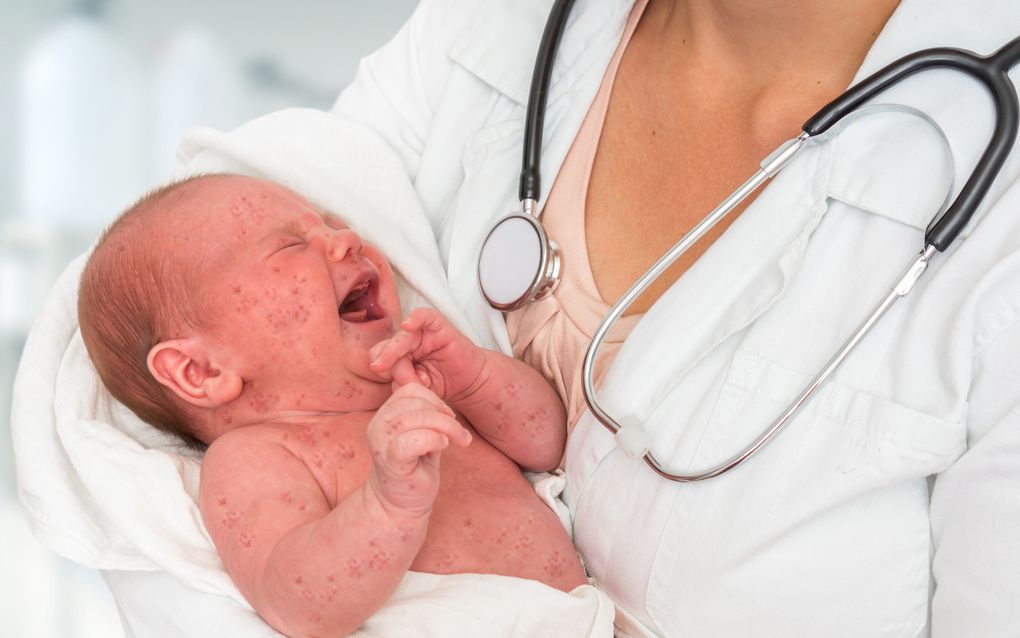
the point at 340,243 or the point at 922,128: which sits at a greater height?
the point at 922,128

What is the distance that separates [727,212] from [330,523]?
499mm

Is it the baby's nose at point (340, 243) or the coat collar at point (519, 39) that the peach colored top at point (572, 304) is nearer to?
the coat collar at point (519, 39)

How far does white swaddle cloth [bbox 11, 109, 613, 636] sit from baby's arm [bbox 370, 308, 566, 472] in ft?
0.40

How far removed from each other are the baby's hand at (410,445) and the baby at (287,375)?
0.38 ft

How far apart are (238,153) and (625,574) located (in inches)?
29.1

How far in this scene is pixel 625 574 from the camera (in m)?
0.96

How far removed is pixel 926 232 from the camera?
0.83 meters

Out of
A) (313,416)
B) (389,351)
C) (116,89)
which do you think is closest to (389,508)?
(389,351)

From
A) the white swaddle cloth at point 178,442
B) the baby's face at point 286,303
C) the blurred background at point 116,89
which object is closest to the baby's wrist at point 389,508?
the white swaddle cloth at point 178,442

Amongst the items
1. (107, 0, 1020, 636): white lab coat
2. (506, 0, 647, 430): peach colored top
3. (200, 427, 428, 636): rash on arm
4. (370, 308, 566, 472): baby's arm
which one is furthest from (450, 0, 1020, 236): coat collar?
(200, 427, 428, 636): rash on arm

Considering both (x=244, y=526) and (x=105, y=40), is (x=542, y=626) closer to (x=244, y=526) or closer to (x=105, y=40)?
(x=244, y=526)

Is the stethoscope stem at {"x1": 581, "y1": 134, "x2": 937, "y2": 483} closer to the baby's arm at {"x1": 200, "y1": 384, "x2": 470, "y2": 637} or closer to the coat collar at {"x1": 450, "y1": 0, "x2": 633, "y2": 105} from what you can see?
the baby's arm at {"x1": 200, "y1": 384, "x2": 470, "y2": 637}

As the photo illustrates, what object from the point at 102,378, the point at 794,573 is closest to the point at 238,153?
the point at 102,378

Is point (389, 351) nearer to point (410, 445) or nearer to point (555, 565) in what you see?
point (410, 445)
